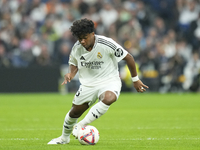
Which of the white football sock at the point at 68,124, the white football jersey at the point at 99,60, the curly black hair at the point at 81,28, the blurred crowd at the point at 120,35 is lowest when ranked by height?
the blurred crowd at the point at 120,35

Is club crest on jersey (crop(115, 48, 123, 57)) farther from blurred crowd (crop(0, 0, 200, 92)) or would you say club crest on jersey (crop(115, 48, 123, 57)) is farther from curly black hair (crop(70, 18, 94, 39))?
blurred crowd (crop(0, 0, 200, 92))

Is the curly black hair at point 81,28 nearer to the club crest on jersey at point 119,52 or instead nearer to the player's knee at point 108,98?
the club crest on jersey at point 119,52

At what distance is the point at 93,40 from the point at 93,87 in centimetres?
74

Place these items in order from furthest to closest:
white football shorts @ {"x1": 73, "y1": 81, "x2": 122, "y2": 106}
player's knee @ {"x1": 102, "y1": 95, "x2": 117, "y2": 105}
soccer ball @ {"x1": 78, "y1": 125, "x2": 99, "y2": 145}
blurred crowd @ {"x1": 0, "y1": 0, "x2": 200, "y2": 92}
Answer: blurred crowd @ {"x1": 0, "y1": 0, "x2": 200, "y2": 92}
white football shorts @ {"x1": 73, "y1": 81, "x2": 122, "y2": 106}
soccer ball @ {"x1": 78, "y1": 125, "x2": 99, "y2": 145}
player's knee @ {"x1": 102, "y1": 95, "x2": 117, "y2": 105}

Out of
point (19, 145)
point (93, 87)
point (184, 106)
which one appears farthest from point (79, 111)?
point (184, 106)

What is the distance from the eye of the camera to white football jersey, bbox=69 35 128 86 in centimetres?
688

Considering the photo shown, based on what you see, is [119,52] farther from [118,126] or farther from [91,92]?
[118,126]

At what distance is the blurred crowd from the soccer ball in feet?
47.1

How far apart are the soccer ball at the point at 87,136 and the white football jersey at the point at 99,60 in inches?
29.3

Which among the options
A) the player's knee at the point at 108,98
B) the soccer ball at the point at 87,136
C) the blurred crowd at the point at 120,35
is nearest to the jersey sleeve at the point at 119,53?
the player's knee at the point at 108,98

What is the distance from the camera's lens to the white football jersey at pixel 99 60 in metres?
6.88

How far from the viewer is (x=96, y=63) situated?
22.8ft

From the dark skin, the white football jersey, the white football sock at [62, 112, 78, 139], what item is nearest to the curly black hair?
the dark skin

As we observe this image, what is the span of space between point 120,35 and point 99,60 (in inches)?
581
